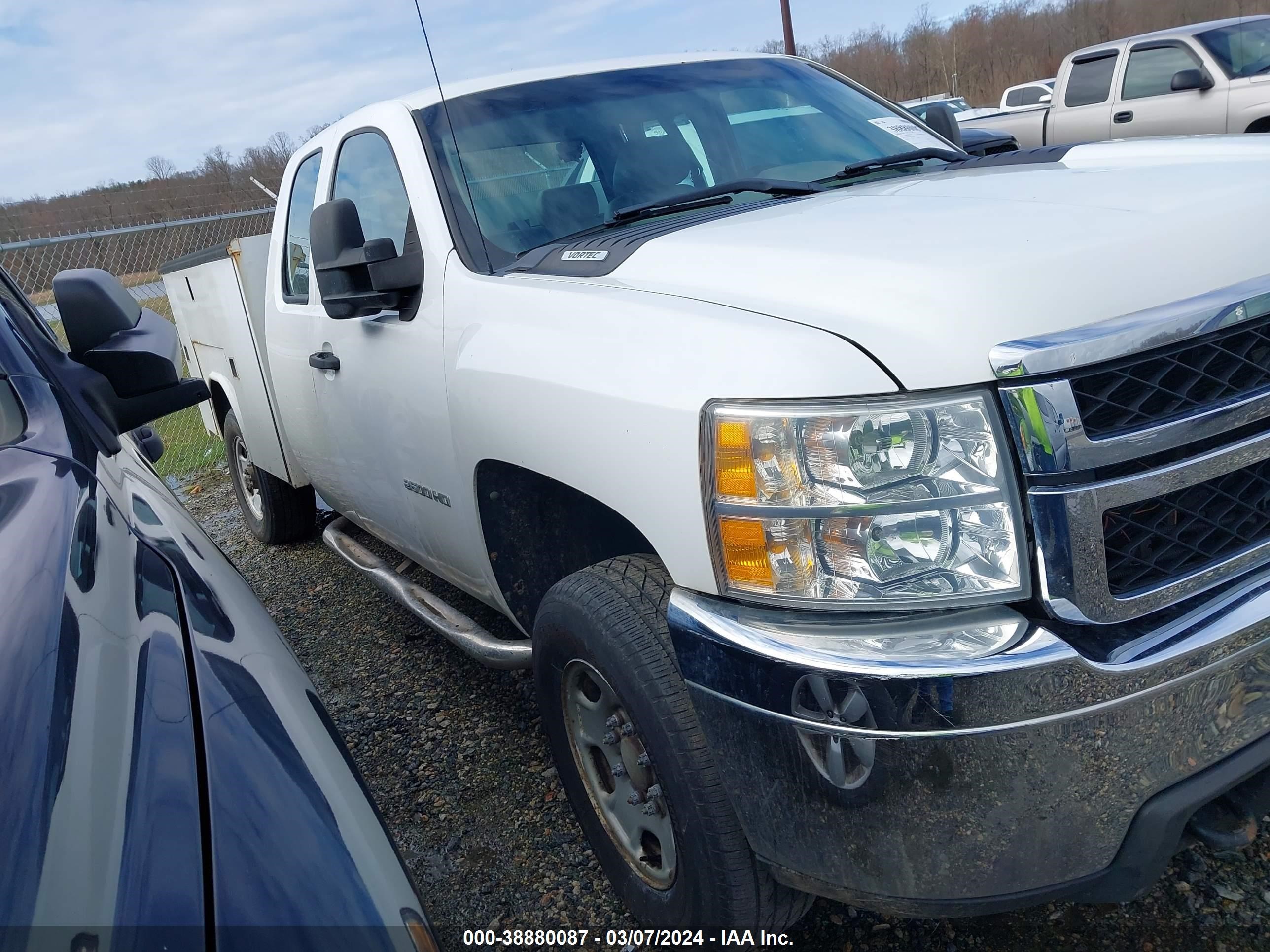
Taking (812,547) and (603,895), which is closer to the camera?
(812,547)

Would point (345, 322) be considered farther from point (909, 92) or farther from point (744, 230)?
point (909, 92)

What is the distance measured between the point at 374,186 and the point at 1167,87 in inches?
374

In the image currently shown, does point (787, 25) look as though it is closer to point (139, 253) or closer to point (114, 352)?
point (139, 253)

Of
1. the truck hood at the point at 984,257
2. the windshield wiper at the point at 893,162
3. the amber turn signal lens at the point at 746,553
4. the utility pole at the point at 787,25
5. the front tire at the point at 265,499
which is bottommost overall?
the front tire at the point at 265,499

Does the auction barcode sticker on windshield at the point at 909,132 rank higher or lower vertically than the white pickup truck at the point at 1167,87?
higher

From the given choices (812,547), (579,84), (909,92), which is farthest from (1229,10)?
(812,547)

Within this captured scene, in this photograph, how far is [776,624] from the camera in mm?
1577

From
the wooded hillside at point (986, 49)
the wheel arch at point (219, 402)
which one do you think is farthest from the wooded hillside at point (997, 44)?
the wheel arch at point (219, 402)

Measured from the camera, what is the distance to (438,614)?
2967mm

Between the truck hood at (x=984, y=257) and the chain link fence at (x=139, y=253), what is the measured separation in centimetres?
837

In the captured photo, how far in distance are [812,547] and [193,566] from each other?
39.3 inches

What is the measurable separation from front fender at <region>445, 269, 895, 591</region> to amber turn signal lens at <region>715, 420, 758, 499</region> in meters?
0.04

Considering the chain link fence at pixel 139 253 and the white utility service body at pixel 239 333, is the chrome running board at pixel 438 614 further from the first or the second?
the chain link fence at pixel 139 253

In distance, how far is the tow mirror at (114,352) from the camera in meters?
2.18
